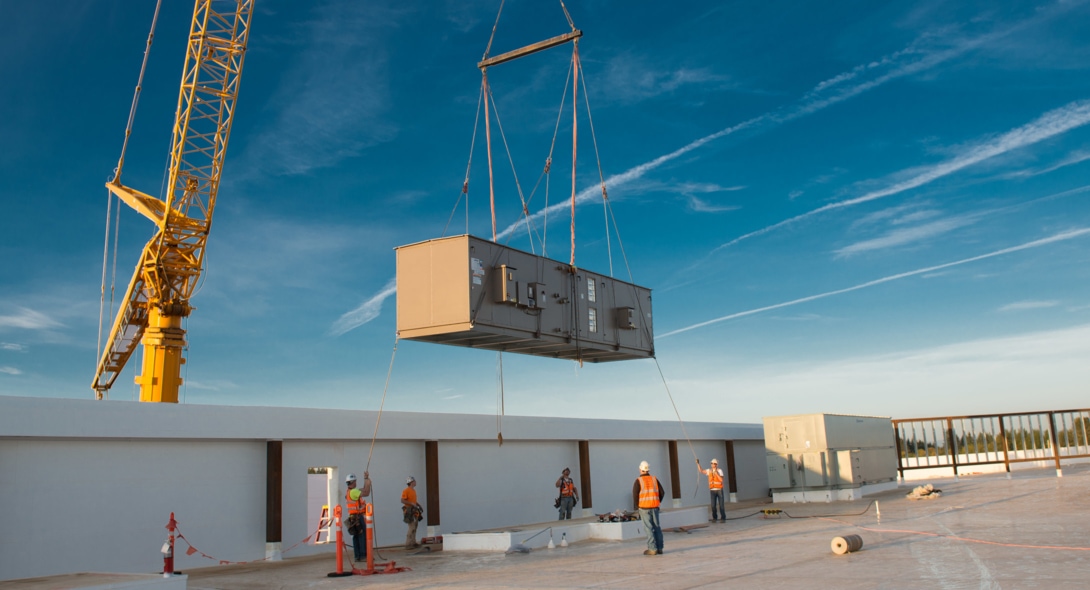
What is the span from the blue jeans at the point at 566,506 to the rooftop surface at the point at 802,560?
3.23m

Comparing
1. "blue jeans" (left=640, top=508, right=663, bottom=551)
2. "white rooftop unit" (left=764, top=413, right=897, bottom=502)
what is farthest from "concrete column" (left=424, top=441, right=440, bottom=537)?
"white rooftop unit" (left=764, top=413, right=897, bottom=502)

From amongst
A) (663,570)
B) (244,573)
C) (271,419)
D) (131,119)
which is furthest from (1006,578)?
(131,119)

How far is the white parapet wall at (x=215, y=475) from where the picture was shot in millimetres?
15391

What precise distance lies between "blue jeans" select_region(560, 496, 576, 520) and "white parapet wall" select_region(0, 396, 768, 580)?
273cm

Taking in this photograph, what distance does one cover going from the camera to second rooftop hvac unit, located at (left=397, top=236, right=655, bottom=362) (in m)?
15.4

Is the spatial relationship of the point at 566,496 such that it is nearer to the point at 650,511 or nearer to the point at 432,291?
the point at 650,511

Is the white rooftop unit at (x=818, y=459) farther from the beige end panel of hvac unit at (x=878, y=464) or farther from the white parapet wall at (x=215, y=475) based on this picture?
the white parapet wall at (x=215, y=475)

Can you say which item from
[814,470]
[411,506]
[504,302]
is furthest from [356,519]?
[814,470]

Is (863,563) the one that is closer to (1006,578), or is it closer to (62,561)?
(1006,578)

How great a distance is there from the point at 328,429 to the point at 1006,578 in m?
14.8

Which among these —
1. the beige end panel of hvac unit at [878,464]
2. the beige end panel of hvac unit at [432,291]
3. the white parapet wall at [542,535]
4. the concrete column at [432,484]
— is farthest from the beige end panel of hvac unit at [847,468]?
the beige end panel of hvac unit at [432,291]

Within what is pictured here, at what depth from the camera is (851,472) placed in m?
28.9

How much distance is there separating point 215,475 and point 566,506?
30.3 feet

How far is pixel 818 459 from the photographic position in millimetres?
28750
